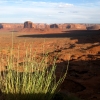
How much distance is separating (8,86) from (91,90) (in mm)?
3514

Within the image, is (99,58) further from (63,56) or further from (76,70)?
(76,70)

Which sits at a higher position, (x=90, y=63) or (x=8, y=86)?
(x=8, y=86)

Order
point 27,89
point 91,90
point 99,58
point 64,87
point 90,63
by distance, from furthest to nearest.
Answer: point 99,58, point 90,63, point 64,87, point 91,90, point 27,89

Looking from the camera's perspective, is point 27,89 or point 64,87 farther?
point 64,87

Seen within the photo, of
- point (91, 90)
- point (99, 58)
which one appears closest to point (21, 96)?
A: point (91, 90)

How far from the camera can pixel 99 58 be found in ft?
44.8

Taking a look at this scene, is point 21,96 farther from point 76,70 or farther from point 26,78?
point 76,70

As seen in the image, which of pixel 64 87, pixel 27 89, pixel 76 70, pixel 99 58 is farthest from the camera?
pixel 99 58

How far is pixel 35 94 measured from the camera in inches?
156

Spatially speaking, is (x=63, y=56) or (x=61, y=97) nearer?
(x=61, y=97)

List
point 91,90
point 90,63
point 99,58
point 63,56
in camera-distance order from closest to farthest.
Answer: point 91,90 → point 90,63 → point 99,58 → point 63,56

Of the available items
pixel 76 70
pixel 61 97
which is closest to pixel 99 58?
pixel 76 70

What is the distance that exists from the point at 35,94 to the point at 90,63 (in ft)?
28.8

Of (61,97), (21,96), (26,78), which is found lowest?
(61,97)
